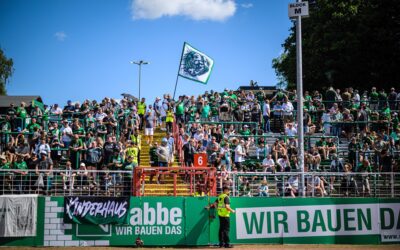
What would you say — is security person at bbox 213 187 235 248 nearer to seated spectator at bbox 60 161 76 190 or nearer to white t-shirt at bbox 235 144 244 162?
seated spectator at bbox 60 161 76 190

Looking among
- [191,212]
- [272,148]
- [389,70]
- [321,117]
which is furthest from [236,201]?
[389,70]

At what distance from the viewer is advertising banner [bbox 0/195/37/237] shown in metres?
14.7

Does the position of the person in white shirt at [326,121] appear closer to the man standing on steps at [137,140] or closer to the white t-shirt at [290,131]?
the white t-shirt at [290,131]

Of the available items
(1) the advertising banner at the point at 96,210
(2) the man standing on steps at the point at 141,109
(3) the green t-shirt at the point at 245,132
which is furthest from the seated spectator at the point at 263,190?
(2) the man standing on steps at the point at 141,109

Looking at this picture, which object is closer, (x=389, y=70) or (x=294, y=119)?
(x=294, y=119)

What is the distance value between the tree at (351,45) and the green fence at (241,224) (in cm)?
2538

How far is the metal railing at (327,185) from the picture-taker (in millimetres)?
16359

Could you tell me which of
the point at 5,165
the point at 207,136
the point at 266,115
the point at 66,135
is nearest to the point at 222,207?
the point at 207,136

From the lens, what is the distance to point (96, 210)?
1511 centimetres

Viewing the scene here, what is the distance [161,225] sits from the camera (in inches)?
599

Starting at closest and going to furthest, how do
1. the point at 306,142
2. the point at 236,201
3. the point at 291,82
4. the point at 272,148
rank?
the point at 236,201 < the point at 272,148 < the point at 306,142 < the point at 291,82

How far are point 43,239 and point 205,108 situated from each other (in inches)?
477

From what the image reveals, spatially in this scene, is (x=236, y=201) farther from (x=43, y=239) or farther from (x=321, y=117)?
(x=321, y=117)

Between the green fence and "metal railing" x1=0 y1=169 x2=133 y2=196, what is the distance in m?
0.57
